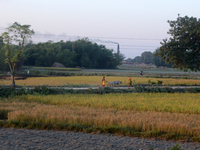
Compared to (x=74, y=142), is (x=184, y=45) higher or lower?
higher

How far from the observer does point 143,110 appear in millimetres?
14750

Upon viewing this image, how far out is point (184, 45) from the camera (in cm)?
3019

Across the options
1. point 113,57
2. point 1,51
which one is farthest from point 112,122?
point 113,57

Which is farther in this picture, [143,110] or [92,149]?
[143,110]

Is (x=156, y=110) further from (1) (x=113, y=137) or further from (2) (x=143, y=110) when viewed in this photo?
(1) (x=113, y=137)

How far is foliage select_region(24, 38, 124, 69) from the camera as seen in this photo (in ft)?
274

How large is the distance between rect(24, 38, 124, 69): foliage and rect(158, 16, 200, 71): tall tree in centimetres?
5670

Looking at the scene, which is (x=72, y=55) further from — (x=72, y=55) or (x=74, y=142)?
(x=74, y=142)

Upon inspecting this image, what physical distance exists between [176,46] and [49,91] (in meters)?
17.8

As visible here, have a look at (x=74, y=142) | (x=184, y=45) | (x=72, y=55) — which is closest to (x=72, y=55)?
(x=72, y=55)

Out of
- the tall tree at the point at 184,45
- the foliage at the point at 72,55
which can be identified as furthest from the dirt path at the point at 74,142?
the foliage at the point at 72,55

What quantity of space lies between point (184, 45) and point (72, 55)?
211 feet

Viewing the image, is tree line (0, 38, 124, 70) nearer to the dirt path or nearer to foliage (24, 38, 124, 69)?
foliage (24, 38, 124, 69)

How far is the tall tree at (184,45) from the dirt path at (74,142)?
23401 mm
